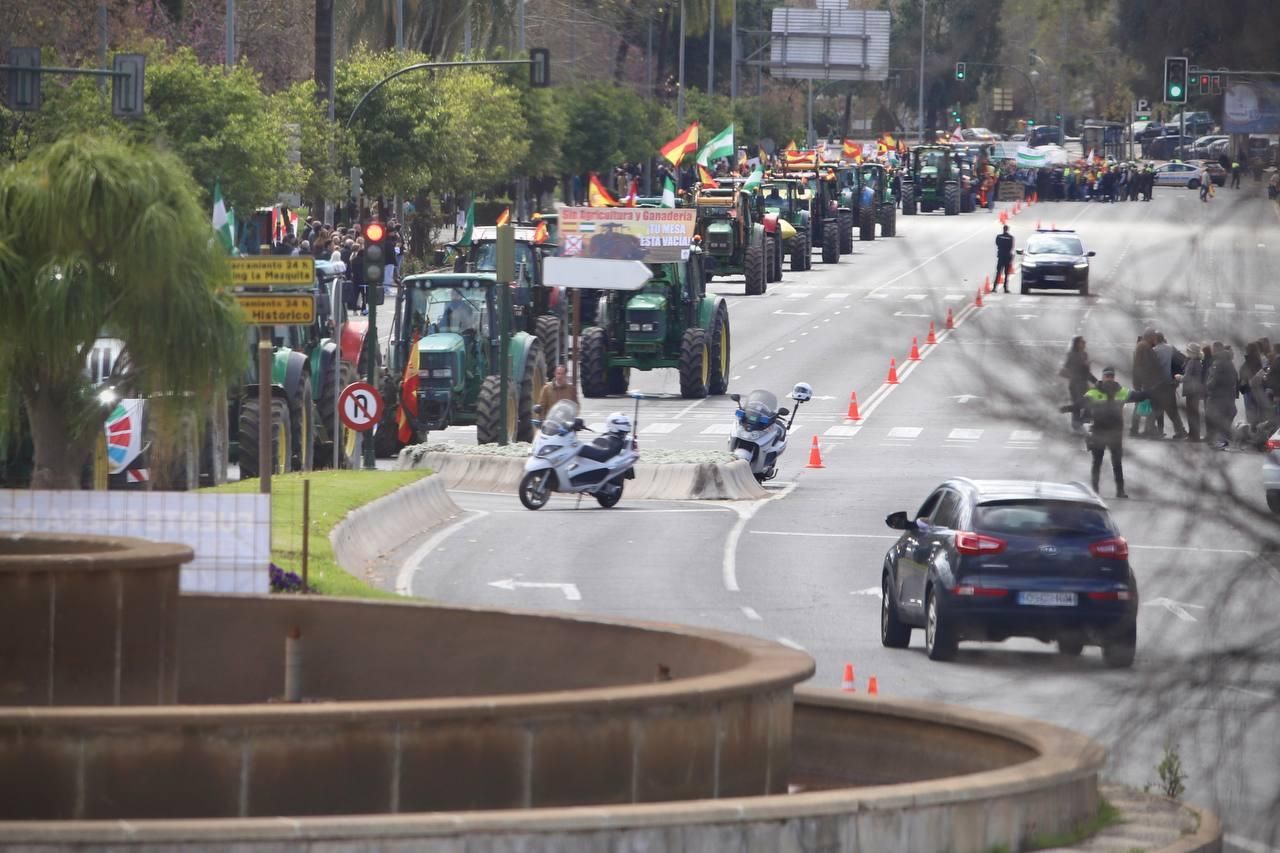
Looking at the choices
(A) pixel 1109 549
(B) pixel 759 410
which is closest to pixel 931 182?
(B) pixel 759 410

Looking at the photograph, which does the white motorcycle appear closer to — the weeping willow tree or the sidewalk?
the weeping willow tree

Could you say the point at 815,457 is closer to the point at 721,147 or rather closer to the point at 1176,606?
the point at 721,147

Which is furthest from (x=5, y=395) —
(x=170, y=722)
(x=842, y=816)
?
(x=842, y=816)

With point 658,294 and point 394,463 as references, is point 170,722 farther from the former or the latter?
point 658,294

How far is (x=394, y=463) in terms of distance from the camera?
32938 mm

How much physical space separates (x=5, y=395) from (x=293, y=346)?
10321mm

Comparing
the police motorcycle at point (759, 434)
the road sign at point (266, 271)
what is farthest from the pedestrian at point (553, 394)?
the road sign at point (266, 271)

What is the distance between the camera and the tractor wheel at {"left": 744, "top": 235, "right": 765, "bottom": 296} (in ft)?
193

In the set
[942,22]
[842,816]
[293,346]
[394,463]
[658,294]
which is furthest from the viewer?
[658,294]

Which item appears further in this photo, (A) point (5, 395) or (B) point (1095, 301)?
(A) point (5, 395)

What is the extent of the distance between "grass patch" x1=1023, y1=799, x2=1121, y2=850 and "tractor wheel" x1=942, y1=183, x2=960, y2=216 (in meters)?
81.8

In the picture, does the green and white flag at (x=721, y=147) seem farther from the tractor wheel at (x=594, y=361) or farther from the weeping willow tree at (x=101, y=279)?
the weeping willow tree at (x=101, y=279)

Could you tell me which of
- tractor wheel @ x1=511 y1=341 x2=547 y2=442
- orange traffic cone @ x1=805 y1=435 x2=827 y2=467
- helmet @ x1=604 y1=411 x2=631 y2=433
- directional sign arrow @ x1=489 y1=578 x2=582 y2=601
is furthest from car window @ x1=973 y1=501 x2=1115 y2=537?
orange traffic cone @ x1=805 y1=435 x2=827 y2=467

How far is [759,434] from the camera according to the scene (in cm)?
3059
